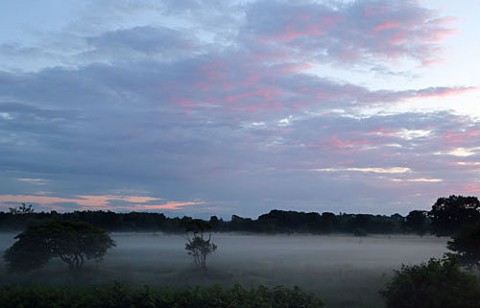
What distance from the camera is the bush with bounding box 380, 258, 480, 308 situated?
13453mm

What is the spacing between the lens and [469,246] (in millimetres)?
33156

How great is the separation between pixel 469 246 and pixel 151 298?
27102 mm

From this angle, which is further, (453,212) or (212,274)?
(453,212)

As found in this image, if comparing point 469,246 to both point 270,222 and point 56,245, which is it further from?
point 270,222

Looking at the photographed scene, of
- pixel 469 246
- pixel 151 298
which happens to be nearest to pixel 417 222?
pixel 469 246

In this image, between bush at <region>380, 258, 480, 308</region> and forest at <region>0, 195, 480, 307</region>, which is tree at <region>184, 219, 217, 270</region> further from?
bush at <region>380, 258, 480, 308</region>

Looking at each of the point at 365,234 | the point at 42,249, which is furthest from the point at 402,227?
the point at 42,249

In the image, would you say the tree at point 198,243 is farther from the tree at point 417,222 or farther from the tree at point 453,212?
the tree at point 417,222

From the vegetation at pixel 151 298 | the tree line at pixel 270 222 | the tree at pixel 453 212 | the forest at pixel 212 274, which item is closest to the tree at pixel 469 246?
the forest at pixel 212 274

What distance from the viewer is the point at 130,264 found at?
42.8m

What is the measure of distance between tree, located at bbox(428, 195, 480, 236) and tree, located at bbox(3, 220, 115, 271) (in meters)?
54.0

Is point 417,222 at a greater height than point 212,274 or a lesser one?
greater

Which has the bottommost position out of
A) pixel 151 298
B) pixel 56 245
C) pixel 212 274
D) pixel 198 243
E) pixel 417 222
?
pixel 212 274

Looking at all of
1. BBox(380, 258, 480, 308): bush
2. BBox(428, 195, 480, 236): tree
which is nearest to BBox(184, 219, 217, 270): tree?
BBox(380, 258, 480, 308): bush
